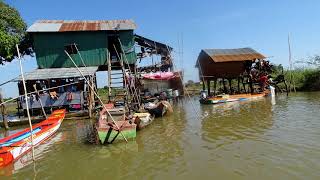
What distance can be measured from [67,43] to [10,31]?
4853 mm

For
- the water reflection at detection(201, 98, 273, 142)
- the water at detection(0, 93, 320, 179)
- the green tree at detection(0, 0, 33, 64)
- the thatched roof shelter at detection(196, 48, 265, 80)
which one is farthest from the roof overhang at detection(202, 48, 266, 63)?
the green tree at detection(0, 0, 33, 64)

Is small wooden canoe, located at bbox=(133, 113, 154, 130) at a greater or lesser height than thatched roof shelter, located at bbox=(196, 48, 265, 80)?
lesser

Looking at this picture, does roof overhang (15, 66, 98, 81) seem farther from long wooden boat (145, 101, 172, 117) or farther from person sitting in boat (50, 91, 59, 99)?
long wooden boat (145, 101, 172, 117)

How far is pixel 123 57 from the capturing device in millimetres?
24109

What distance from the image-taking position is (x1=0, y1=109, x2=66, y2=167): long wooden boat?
10.7 metres

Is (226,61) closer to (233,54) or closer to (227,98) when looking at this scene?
(233,54)

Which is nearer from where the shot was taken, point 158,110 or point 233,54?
point 158,110

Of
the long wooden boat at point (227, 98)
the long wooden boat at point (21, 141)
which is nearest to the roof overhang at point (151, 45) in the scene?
the long wooden boat at point (227, 98)

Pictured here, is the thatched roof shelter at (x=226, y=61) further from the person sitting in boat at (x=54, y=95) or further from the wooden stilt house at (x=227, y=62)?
the person sitting in boat at (x=54, y=95)

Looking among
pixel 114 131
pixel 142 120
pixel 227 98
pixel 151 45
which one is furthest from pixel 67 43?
pixel 114 131

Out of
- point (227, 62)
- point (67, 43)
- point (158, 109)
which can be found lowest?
point (158, 109)

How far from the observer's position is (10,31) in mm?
24969

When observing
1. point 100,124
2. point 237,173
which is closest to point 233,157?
point 237,173

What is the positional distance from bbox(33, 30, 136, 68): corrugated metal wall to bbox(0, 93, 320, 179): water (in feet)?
28.5
